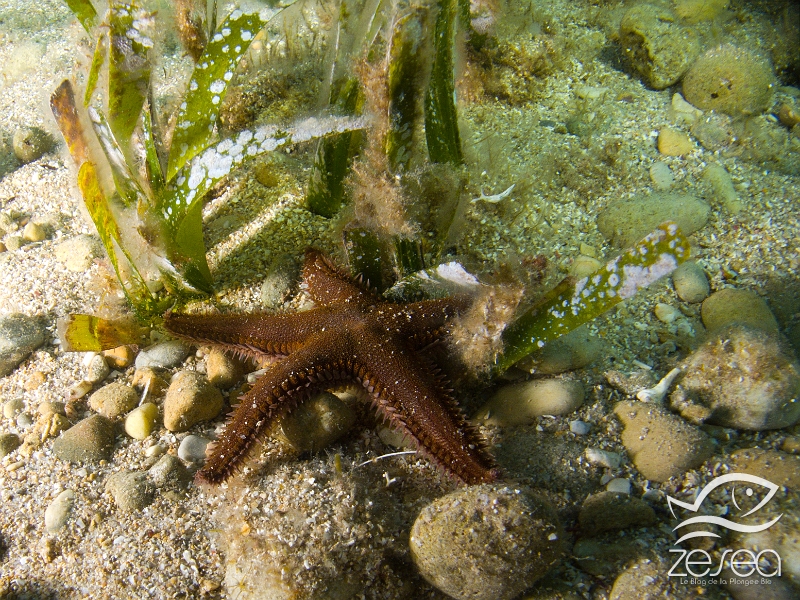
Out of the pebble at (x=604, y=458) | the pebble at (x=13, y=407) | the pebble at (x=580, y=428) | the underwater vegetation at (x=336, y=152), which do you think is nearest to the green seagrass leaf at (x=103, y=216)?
the underwater vegetation at (x=336, y=152)

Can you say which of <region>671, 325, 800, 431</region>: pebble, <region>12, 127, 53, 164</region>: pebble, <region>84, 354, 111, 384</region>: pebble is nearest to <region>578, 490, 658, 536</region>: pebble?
<region>671, 325, 800, 431</region>: pebble

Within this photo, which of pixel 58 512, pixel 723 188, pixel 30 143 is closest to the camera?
pixel 58 512

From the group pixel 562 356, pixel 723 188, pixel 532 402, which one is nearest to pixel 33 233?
pixel 532 402

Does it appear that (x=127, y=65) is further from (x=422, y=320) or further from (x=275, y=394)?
(x=422, y=320)

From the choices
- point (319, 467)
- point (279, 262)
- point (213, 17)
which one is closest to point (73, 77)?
point (213, 17)

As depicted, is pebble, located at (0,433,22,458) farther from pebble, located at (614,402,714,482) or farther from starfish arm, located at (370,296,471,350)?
pebble, located at (614,402,714,482)

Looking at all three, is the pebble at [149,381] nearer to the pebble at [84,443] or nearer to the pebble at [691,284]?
the pebble at [84,443]
